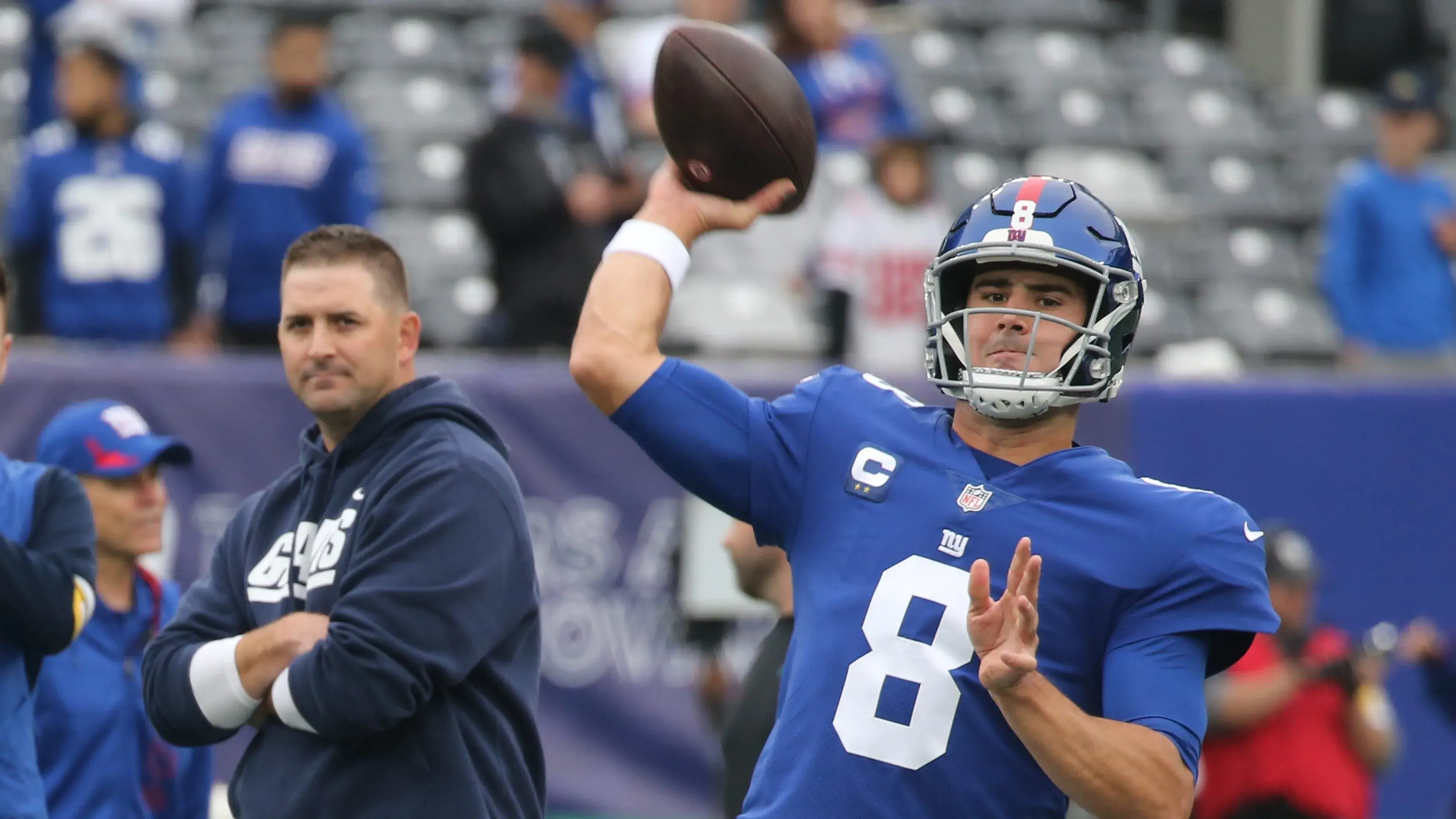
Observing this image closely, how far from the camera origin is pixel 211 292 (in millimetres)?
9547

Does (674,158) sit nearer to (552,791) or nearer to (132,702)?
(132,702)

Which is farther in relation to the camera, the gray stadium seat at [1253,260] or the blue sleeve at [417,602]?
the gray stadium seat at [1253,260]

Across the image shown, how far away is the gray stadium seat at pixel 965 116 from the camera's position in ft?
40.0

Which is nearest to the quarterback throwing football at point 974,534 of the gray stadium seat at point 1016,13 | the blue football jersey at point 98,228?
the blue football jersey at point 98,228

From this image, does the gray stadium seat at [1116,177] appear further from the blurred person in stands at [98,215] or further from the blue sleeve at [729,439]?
the blue sleeve at [729,439]

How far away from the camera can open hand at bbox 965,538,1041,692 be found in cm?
276

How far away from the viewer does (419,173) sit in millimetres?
11203

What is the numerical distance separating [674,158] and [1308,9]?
11.8 m

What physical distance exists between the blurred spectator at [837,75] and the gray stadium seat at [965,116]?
2.04 metres

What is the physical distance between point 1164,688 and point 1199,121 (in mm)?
10665

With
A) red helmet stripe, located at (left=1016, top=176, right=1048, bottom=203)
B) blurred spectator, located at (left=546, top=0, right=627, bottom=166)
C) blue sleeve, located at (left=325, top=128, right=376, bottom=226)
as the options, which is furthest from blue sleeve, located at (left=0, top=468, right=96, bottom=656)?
blurred spectator, located at (left=546, top=0, right=627, bottom=166)

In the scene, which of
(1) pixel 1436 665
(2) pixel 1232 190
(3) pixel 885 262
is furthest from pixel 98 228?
(2) pixel 1232 190

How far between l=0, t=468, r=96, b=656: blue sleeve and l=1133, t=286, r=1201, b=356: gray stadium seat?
7804mm

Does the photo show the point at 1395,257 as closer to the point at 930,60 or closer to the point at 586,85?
the point at 930,60
